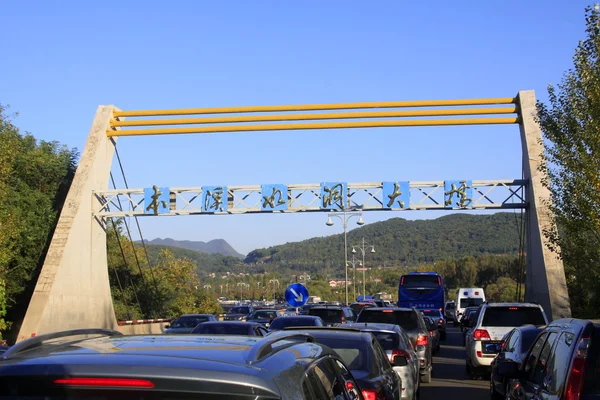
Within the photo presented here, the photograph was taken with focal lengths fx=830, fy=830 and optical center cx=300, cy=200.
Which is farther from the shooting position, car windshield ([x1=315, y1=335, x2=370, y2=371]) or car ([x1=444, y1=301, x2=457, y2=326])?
car ([x1=444, y1=301, x2=457, y2=326])

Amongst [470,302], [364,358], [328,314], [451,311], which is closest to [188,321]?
[328,314]

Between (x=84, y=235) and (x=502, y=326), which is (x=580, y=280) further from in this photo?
(x=84, y=235)

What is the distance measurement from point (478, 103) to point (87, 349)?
102 ft

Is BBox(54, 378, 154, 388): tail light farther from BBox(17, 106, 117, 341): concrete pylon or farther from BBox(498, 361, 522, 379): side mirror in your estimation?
BBox(17, 106, 117, 341): concrete pylon

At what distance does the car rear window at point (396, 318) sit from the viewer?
1967cm

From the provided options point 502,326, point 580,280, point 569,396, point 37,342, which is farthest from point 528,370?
point 580,280

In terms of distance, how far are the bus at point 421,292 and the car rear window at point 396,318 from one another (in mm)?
28011

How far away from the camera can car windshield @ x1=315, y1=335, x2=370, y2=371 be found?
1016 centimetres

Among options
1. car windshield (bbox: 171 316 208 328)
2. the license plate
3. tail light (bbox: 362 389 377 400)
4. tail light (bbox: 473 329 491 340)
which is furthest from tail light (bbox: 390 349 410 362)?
car windshield (bbox: 171 316 208 328)

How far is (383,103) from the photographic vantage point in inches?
1316

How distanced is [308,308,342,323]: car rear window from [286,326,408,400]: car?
17.4 m

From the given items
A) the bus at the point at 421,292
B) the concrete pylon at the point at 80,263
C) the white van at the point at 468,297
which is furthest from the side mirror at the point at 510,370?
the white van at the point at 468,297

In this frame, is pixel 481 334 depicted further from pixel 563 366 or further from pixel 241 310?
pixel 241 310

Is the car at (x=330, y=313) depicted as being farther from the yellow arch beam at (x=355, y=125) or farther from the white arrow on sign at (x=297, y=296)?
the yellow arch beam at (x=355, y=125)
